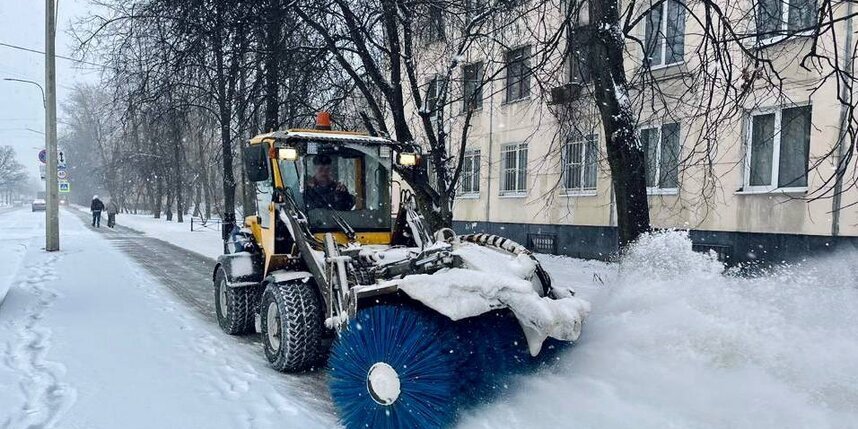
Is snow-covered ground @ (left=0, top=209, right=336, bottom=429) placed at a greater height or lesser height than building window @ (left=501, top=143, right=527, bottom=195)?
lesser

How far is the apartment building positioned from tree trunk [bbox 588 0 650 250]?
0.98 ft

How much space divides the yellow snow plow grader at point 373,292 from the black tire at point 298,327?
1cm

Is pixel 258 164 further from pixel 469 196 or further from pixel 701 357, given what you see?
pixel 469 196

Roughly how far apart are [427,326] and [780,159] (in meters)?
9.91

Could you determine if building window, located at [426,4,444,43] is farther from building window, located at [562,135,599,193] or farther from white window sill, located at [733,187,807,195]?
white window sill, located at [733,187,807,195]

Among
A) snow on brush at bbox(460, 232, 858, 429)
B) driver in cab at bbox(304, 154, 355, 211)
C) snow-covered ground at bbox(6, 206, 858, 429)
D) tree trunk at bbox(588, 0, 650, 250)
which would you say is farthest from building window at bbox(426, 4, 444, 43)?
snow on brush at bbox(460, 232, 858, 429)

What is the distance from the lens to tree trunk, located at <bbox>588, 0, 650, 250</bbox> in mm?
7781

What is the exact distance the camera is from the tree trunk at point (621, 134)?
25.5ft

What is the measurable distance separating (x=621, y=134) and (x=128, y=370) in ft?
20.5

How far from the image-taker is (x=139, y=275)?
37.9 ft

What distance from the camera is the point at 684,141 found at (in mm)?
6973

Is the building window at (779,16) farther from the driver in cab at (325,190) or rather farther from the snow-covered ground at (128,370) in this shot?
the snow-covered ground at (128,370)

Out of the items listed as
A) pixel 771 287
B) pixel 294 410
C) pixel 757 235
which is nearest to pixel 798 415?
pixel 771 287

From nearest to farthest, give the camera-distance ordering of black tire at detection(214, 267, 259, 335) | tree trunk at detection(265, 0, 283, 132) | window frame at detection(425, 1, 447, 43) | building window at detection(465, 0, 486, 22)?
black tire at detection(214, 267, 259, 335) → tree trunk at detection(265, 0, 283, 132) → building window at detection(465, 0, 486, 22) → window frame at detection(425, 1, 447, 43)
